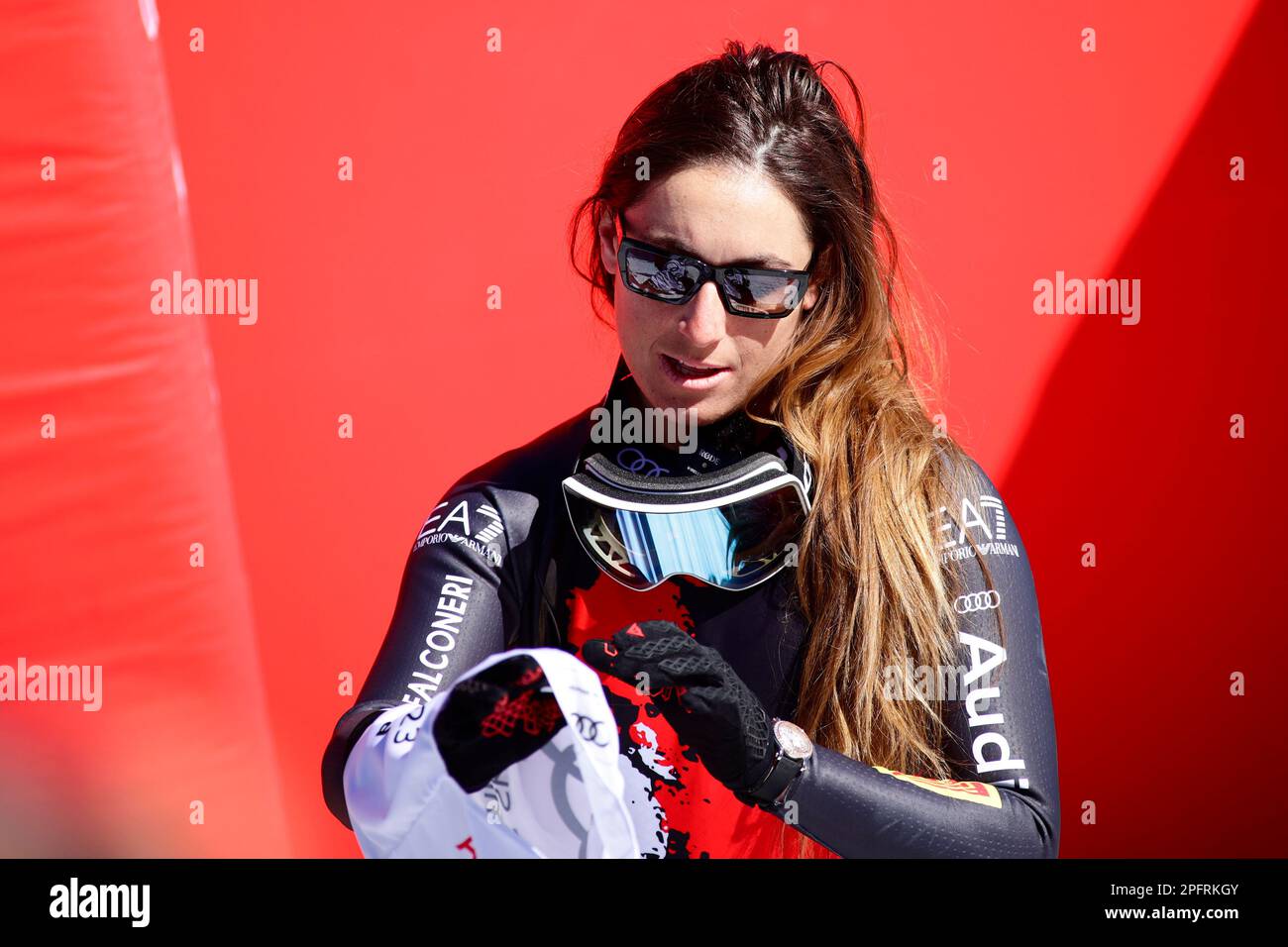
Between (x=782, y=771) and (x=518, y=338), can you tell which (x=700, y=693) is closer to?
(x=782, y=771)

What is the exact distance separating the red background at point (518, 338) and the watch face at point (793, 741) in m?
1.24

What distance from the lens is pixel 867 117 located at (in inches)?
93.0

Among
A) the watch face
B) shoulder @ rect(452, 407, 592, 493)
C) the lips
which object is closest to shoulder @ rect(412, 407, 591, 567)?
shoulder @ rect(452, 407, 592, 493)

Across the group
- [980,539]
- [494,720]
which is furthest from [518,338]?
[494,720]

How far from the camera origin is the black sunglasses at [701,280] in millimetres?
1504

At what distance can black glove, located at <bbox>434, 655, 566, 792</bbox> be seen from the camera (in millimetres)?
1229

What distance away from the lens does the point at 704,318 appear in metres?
1.50

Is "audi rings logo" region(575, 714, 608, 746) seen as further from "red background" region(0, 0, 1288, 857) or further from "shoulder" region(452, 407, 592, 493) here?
"red background" region(0, 0, 1288, 857)

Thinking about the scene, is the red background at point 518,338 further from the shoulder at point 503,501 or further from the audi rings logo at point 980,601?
the audi rings logo at point 980,601

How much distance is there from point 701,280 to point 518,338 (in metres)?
1.00

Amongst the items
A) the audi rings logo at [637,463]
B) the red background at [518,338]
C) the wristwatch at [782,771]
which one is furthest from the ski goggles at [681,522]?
the red background at [518,338]

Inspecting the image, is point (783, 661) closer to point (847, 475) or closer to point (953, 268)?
point (847, 475)

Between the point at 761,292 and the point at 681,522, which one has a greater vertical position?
the point at 761,292
